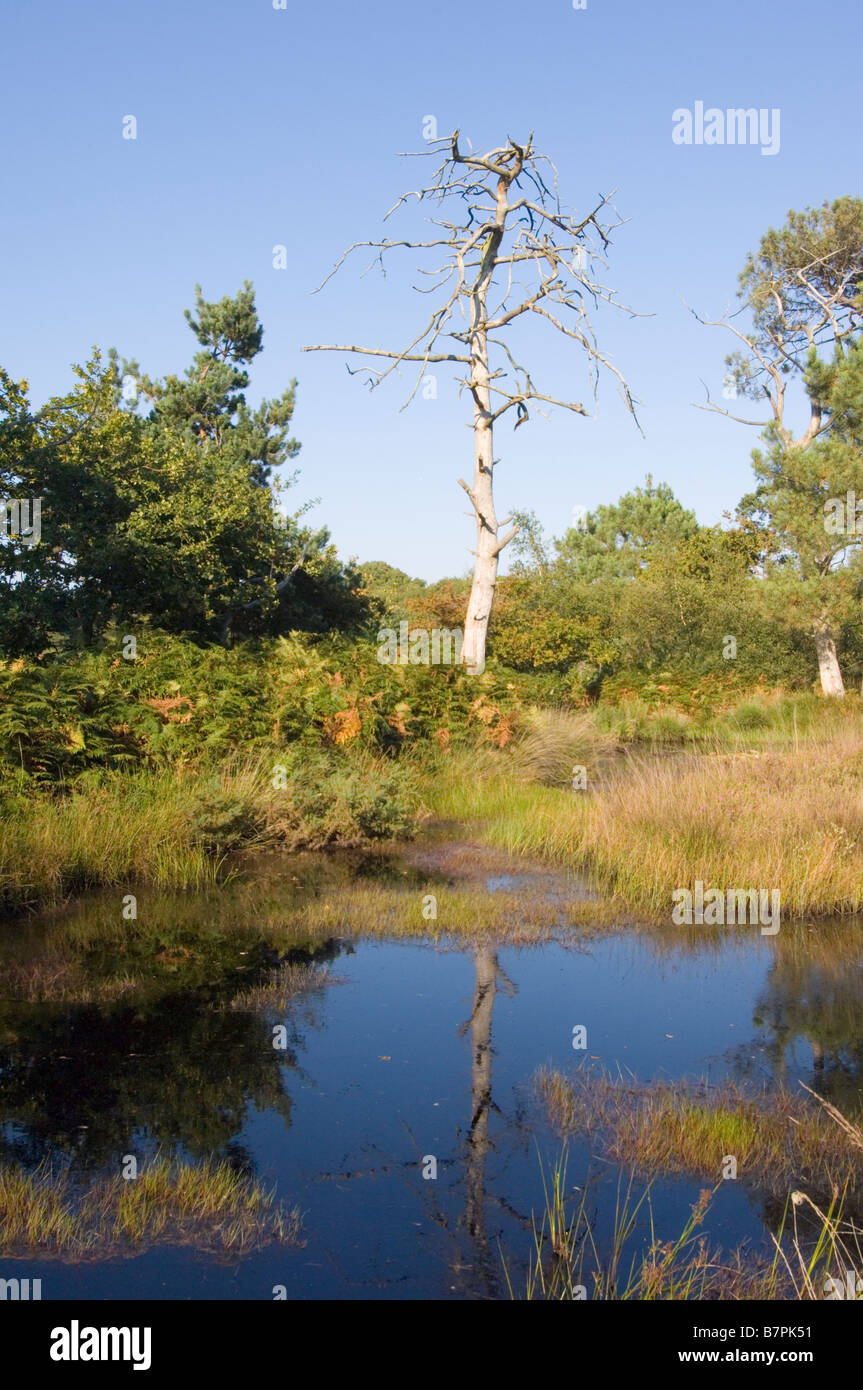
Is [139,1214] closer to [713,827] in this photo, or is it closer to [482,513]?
[713,827]

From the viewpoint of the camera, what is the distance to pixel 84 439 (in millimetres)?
17422

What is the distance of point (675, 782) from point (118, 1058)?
696 centimetres

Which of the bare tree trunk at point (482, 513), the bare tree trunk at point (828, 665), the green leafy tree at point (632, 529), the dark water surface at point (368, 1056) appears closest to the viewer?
the dark water surface at point (368, 1056)

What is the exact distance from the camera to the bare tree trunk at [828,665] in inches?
1112

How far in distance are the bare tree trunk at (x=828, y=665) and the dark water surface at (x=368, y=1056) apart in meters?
20.4

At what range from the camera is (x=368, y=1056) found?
629 centimetres

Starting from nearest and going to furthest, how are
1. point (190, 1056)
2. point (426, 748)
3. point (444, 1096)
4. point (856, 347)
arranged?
point (444, 1096) → point (190, 1056) → point (426, 748) → point (856, 347)

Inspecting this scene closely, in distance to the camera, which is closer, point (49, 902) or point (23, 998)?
point (23, 998)

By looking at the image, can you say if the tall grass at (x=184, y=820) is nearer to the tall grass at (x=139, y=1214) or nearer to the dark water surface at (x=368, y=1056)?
the dark water surface at (x=368, y=1056)

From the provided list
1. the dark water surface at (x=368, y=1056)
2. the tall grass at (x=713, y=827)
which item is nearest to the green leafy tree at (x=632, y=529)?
the tall grass at (x=713, y=827)

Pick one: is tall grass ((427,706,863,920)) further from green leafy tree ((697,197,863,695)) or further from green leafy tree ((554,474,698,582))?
green leafy tree ((554,474,698,582))

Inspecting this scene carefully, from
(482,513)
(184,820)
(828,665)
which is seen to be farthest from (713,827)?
(828,665)
